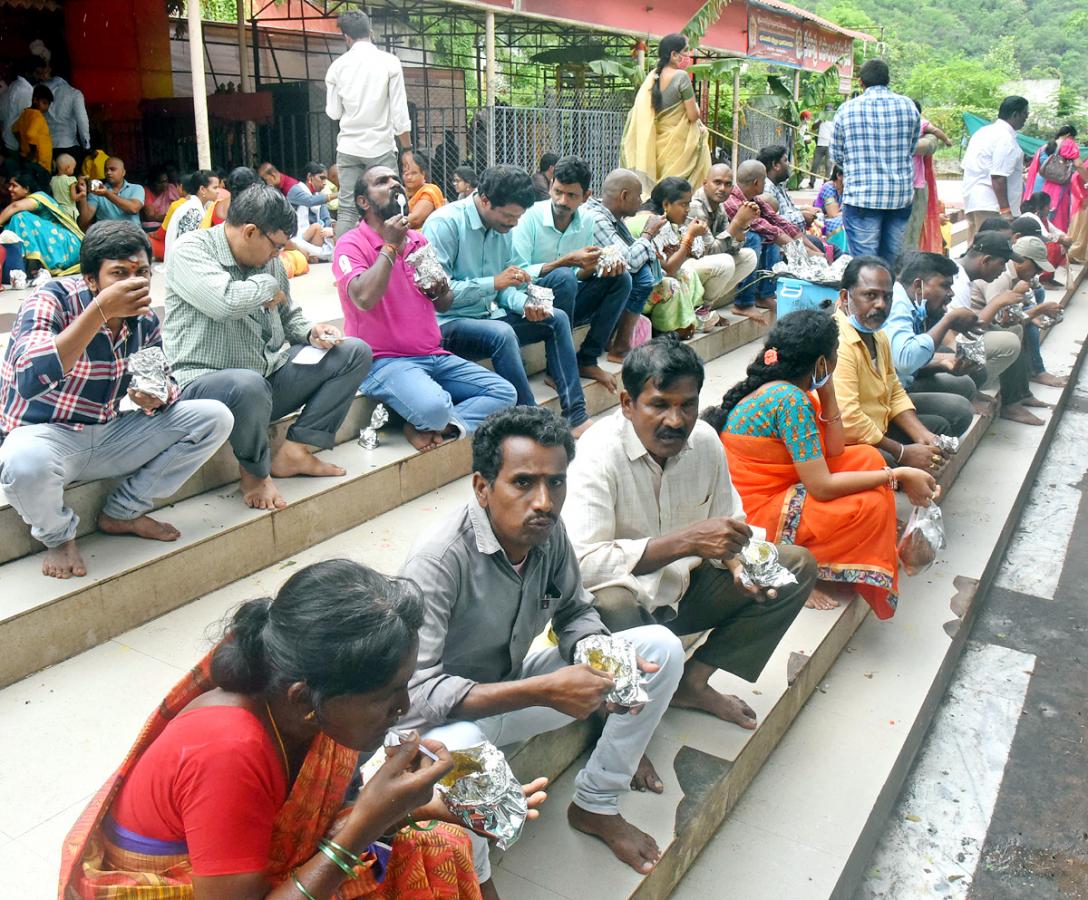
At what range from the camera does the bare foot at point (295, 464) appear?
392 cm

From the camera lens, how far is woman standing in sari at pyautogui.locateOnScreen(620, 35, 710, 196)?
23.1 ft

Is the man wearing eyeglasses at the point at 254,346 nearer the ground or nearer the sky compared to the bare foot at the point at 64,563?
nearer the sky

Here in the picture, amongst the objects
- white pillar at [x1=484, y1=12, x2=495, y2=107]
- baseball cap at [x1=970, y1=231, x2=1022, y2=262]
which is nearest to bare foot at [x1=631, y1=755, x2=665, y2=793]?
baseball cap at [x1=970, y1=231, x2=1022, y2=262]

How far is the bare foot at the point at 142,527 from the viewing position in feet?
10.9

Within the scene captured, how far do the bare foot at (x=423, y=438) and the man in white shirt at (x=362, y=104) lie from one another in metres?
2.43

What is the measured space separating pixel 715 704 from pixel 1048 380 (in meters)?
5.69

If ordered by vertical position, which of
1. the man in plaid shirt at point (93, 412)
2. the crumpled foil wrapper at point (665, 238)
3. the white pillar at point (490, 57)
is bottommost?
the man in plaid shirt at point (93, 412)

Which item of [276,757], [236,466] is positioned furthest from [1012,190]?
[276,757]

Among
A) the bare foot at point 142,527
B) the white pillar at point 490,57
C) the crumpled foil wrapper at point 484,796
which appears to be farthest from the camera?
the white pillar at point 490,57

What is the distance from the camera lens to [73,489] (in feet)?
10.7

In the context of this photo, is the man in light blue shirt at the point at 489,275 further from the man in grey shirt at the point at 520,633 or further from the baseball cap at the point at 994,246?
the baseball cap at the point at 994,246

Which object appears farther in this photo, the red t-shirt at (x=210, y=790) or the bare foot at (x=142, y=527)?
the bare foot at (x=142, y=527)

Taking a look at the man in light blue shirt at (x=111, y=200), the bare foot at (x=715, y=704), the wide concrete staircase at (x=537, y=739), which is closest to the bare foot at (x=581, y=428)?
the wide concrete staircase at (x=537, y=739)

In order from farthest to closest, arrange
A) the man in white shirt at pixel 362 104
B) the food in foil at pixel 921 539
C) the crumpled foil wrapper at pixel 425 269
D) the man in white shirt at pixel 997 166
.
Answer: the man in white shirt at pixel 997 166, the man in white shirt at pixel 362 104, the crumpled foil wrapper at pixel 425 269, the food in foil at pixel 921 539
